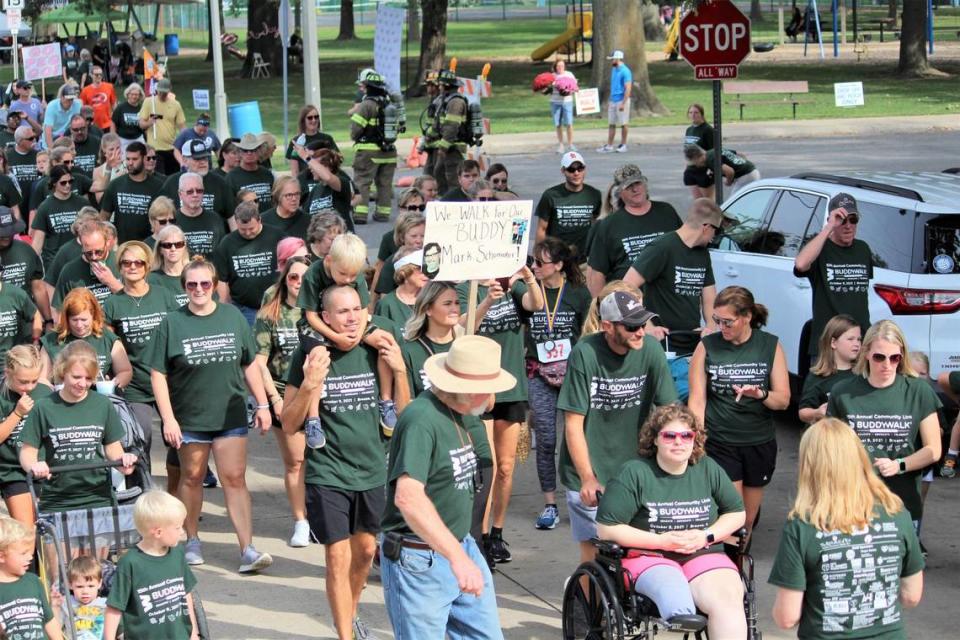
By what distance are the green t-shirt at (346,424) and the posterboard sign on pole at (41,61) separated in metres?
22.6

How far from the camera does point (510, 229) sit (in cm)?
796

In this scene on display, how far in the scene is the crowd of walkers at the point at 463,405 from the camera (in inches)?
240

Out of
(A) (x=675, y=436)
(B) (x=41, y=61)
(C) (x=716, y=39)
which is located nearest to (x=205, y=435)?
(A) (x=675, y=436)

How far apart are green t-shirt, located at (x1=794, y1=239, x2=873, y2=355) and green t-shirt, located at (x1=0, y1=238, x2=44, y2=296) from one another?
225 inches

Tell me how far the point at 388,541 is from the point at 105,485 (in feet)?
8.41

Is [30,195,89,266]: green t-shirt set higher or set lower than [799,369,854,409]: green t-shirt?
higher

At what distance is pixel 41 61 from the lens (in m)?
28.7

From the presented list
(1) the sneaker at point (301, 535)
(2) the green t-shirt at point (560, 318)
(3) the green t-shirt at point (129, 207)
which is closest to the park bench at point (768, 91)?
(3) the green t-shirt at point (129, 207)

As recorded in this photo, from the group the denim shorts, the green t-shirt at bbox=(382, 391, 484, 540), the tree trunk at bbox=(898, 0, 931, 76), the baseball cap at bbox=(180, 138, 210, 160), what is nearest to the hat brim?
the green t-shirt at bbox=(382, 391, 484, 540)

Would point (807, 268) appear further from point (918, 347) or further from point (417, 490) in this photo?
point (417, 490)

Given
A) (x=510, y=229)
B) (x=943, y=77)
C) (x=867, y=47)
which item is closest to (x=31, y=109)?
(x=510, y=229)

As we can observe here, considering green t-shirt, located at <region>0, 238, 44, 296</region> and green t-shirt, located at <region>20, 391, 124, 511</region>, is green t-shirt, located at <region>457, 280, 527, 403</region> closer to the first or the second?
green t-shirt, located at <region>20, 391, 124, 511</region>

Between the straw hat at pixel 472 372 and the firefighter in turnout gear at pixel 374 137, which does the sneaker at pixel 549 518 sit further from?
the firefighter in turnout gear at pixel 374 137

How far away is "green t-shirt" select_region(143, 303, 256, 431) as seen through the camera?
353 inches
